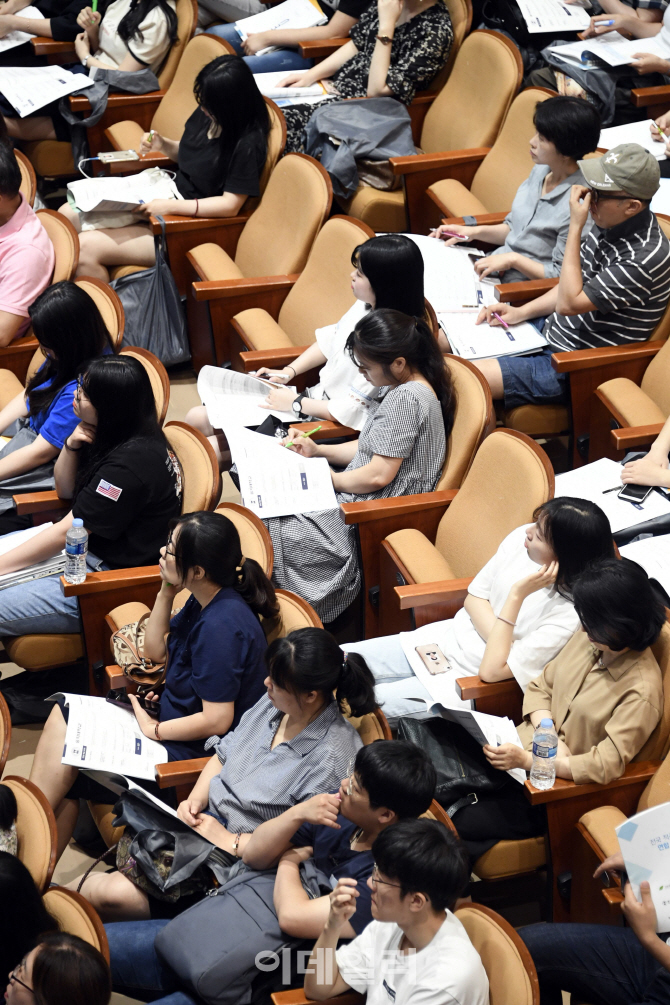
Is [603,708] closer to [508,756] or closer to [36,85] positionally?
[508,756]

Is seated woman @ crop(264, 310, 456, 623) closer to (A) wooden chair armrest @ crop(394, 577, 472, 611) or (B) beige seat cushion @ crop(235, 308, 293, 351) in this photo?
(A) wooden chair armrest @ crop(394, 577, 472, 611)

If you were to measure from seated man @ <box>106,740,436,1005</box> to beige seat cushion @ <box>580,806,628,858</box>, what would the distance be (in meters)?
0.36

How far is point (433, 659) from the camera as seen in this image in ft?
8.73

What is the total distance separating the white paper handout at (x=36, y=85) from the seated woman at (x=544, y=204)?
6.00 feet

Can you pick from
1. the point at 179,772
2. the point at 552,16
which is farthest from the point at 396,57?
the point at 179,772

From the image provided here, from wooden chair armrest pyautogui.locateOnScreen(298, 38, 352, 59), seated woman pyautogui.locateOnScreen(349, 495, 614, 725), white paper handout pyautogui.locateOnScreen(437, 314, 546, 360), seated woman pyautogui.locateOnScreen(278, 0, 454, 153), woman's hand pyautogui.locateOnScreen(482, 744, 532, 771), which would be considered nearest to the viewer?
woman's hand pyautogui.locateOnScreen(482, 744, 532, 771)

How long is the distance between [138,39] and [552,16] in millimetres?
1703

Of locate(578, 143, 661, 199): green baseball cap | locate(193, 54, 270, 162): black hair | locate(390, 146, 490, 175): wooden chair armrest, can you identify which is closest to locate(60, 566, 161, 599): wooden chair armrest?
locate(578, 143, 661, 199): green baseball cap

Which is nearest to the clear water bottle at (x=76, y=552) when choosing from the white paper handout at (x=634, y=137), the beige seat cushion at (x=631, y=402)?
the beige seat cushion at (x=631, y=402)

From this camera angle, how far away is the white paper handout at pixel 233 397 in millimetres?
3342

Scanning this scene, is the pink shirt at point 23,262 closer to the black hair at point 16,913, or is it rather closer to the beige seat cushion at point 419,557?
the beige seat cushion at point 419,557

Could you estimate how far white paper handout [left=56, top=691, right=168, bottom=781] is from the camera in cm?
246

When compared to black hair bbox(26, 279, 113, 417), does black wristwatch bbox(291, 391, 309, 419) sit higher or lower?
lower

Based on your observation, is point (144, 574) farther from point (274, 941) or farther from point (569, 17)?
point (569, 17)
